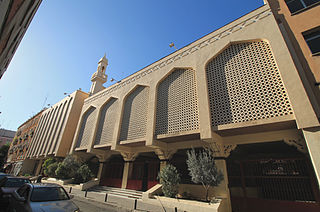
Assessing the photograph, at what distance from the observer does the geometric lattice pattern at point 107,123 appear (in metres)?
13.1

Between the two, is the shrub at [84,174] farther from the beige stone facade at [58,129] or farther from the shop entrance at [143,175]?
the beige stone facade at [58,129]

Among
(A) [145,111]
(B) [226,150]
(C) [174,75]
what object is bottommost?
(B) [226,150]

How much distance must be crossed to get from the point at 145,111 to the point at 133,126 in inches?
57.7

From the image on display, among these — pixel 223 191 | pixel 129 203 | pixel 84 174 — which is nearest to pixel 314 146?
pixel 223 191

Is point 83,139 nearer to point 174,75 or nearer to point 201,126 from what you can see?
point 174,75

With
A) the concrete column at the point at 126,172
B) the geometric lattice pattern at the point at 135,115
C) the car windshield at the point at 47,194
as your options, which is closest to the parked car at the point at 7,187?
the car windshield at the point at 47,194

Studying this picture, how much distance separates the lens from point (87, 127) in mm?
15906

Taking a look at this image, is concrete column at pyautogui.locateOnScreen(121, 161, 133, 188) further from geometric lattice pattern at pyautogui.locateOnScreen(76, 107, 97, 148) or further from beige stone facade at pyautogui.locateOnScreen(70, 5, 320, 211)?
geometric lattice pattern at pyautogui.locateOnScreen(76, 107, 97, 148)

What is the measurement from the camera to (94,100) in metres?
17.0

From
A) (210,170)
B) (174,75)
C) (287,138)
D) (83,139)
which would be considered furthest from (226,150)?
(83,139)

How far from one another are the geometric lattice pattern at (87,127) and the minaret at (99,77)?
6.35 m

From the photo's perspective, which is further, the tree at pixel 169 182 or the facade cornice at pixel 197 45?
the facade cornice at pixel 197 45

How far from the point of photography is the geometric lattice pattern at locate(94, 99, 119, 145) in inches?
515

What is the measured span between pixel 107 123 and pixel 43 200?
9322 mm
